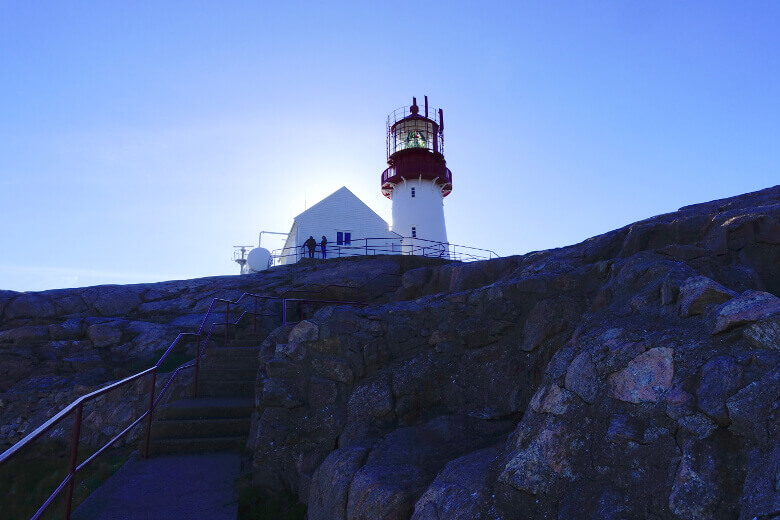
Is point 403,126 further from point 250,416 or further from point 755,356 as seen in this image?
point 755,356

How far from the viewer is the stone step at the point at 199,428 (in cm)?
761

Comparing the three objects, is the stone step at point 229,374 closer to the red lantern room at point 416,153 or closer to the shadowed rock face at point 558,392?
the shadowed rock face at point 558,392

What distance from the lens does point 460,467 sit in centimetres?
479

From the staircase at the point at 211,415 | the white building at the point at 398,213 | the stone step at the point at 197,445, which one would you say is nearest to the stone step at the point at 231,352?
the staircase at the point at 211,415

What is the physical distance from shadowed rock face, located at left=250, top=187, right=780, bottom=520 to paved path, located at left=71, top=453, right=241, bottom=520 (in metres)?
0.68

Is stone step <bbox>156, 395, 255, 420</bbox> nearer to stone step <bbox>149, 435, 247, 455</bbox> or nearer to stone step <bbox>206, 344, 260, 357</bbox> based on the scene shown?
stone step <bbox>149, 435, 247, 455</bbox>

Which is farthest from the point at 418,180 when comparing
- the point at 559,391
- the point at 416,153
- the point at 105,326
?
the point at 559,391

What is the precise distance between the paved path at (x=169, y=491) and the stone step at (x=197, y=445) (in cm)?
17

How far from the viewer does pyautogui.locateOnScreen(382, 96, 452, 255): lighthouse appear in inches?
1304

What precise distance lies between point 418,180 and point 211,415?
89.3 feet

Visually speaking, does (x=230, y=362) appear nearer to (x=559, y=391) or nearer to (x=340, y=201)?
(x=559, y=391)

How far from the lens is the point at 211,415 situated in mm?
8117

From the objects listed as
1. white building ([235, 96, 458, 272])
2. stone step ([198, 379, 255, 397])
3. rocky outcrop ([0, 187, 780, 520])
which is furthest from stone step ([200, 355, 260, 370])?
white building ([235, 96, 458, 272])

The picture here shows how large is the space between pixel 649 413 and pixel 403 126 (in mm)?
33706
